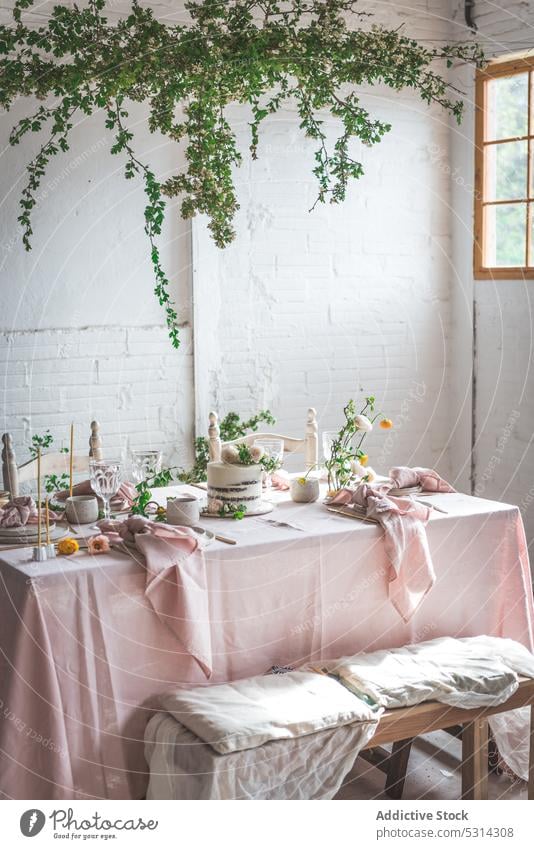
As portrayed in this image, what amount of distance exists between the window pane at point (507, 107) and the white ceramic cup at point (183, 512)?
2831 millimetres

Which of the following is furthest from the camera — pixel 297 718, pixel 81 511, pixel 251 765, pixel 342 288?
pixel 342 288

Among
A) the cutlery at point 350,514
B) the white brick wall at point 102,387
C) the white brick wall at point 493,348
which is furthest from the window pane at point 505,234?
the cutlery at point 350,514

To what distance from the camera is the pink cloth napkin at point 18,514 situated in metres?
2.77

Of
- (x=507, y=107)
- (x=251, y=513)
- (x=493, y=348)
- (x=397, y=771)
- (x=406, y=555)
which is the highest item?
(x=507, y=107)

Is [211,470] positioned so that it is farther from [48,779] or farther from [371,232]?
[371,232]

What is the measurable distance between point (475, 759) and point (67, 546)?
45.4 inches

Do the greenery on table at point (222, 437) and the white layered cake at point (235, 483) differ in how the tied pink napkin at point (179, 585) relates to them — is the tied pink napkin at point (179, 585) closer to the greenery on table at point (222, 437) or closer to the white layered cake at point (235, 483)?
the white layered cake at point (235, 483)

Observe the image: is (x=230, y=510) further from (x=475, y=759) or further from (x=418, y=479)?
(x=475, y=759)

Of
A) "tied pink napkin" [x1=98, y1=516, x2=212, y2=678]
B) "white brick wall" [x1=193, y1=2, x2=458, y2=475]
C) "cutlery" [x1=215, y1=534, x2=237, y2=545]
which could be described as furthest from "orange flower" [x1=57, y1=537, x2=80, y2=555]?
"white brick wall" [x1=193, y1=2, x2=458, y2=475]

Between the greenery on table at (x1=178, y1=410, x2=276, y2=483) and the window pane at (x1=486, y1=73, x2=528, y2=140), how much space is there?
1.74 m

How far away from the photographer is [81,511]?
2.90 m

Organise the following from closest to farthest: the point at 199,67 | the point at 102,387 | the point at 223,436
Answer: the point at 199,67 < the point at 102,387 < the point at 223,436

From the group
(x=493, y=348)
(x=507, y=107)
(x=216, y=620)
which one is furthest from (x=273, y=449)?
(x=507, y=107)

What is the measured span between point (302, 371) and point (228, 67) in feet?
5.99
